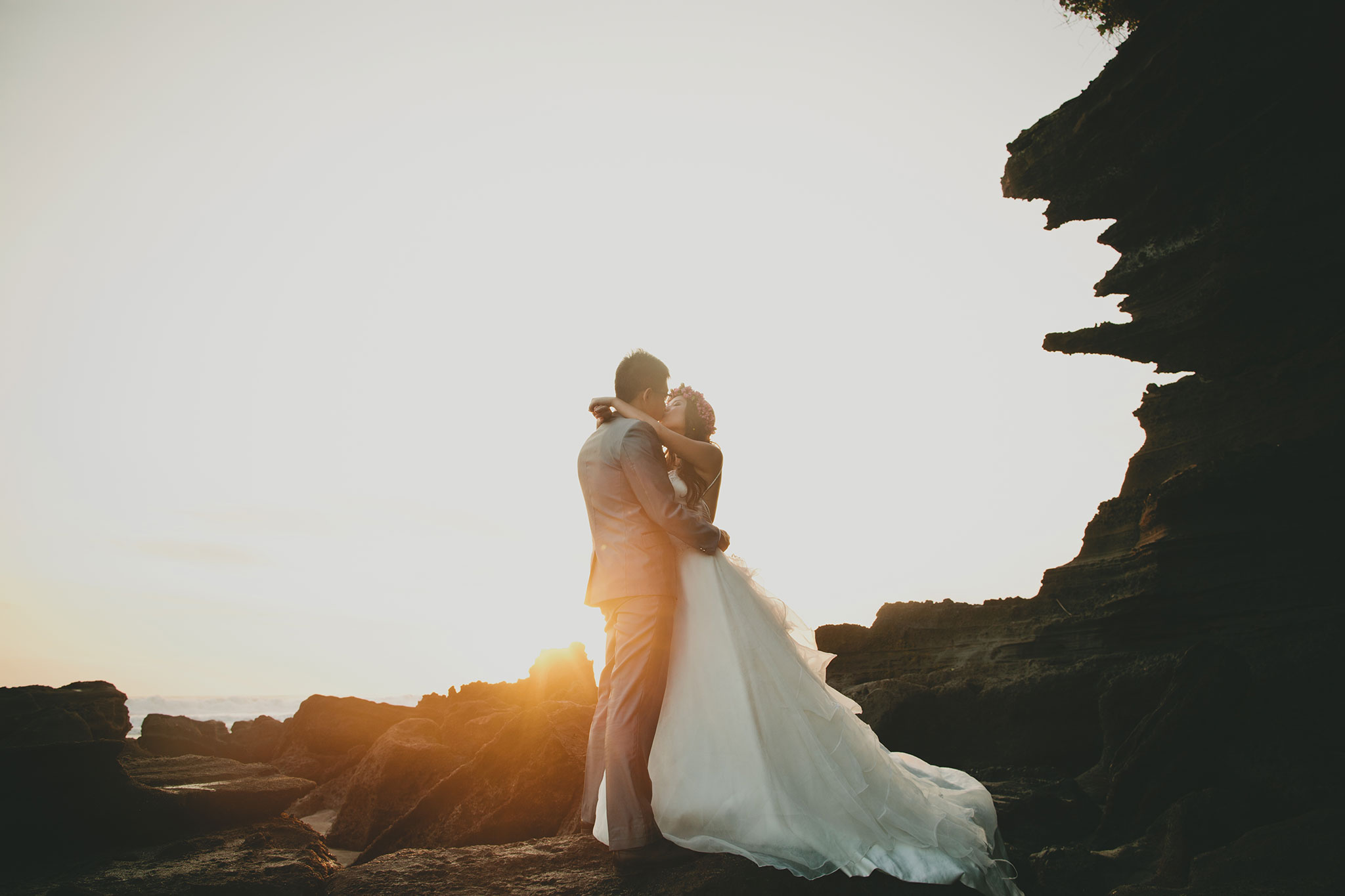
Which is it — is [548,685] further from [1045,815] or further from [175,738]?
[1045,815]

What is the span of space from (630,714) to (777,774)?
2.70 ft

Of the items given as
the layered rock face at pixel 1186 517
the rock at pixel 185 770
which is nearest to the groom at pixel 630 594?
the layered rock face at pixel 1186 517

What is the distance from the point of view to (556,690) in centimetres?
1007

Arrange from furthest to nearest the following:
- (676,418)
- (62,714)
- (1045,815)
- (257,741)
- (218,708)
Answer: (218,708) < (257,741) < (62,714) < (1045,815) < (676,418)

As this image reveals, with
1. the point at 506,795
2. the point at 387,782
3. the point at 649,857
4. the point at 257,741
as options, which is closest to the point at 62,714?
the point at 387,782

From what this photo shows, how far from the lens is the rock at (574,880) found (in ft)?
9.93

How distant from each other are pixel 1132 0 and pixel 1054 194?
2275 mm

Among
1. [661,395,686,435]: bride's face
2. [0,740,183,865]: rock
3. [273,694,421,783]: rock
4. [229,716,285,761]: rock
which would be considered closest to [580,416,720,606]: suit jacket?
[661,395,686,435]: bride's face

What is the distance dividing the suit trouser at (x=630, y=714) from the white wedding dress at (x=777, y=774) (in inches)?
3.1

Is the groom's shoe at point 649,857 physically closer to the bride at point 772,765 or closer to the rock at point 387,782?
the bride at point 772,765

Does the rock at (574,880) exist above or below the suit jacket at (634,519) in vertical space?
below

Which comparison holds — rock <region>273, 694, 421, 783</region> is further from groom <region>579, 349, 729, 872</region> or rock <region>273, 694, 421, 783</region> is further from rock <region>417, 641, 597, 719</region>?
groom <region>579, 349, 729, 872</region>

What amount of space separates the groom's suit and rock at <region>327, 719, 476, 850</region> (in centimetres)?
359

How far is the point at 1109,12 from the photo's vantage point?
8.91 m
